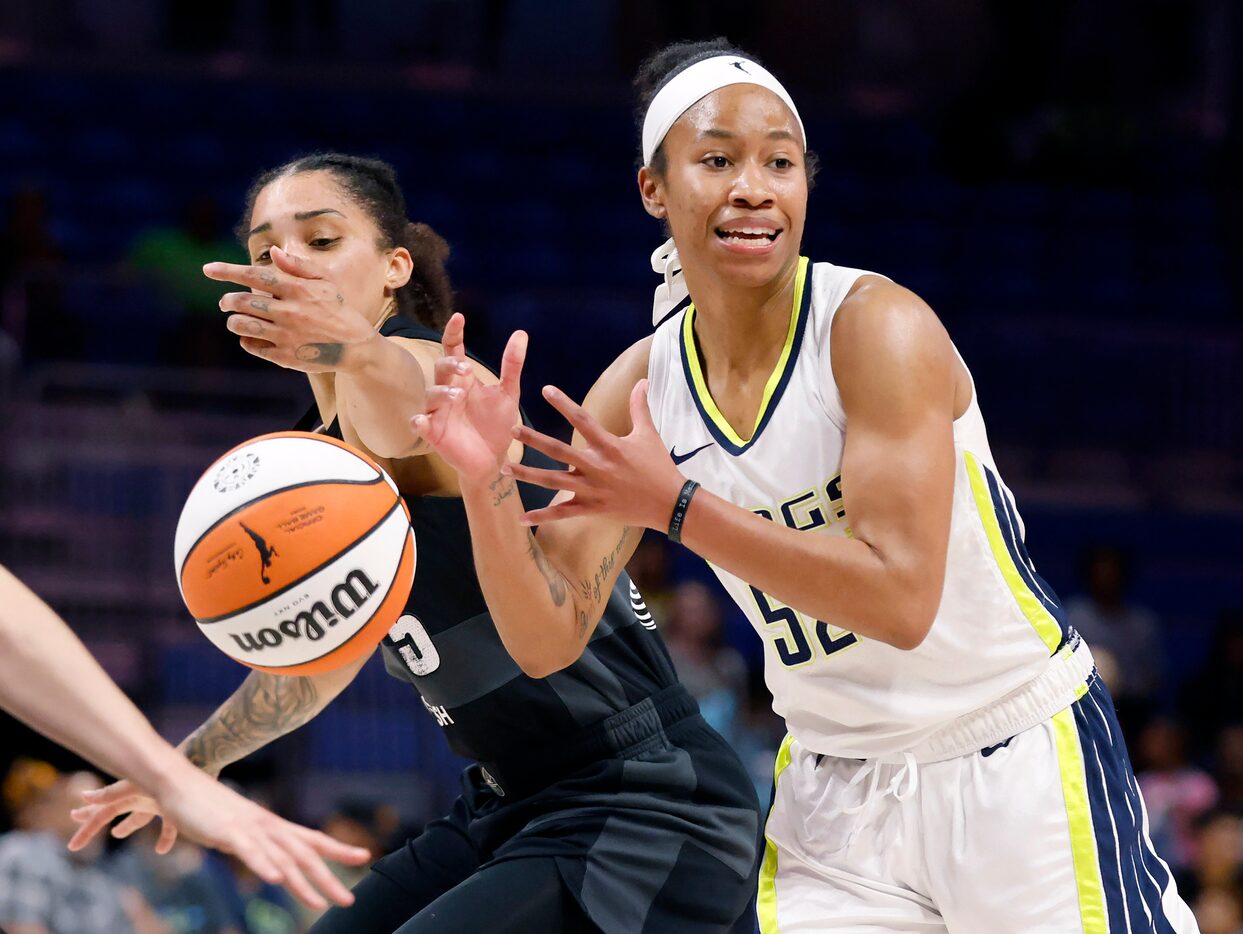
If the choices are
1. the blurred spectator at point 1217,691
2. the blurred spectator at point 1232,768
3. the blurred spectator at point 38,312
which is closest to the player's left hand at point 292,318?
the blurred spectator at point 1232,768

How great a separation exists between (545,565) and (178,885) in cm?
485

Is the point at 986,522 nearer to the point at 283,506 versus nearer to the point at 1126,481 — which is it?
the point at 283,506

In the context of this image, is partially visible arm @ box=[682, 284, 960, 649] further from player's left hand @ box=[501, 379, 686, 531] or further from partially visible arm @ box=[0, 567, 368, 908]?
partially visible arm @ box=[0, 567, 368, 908]

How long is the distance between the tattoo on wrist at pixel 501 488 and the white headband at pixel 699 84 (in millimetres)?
861

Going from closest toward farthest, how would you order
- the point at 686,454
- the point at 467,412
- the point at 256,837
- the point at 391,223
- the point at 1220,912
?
the point at 256,837
the point at 467,412
the point at 686,454
the point at 391,223
the point at 1220,912

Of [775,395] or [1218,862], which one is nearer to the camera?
[775,395]

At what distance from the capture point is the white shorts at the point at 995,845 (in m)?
3.23

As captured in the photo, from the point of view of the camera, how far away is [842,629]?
3.35 m

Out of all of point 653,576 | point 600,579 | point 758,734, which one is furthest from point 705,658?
point 600,579

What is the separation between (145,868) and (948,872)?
17.2 feet

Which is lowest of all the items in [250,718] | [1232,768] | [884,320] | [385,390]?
[1232,768]

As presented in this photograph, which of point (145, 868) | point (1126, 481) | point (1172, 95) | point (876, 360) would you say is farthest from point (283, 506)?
point (1172, 95)

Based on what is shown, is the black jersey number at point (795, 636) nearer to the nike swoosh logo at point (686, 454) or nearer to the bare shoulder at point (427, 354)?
the nike swoosh logo at point (686, 454)

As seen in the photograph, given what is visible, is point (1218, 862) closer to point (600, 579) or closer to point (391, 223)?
point (600, 579)
